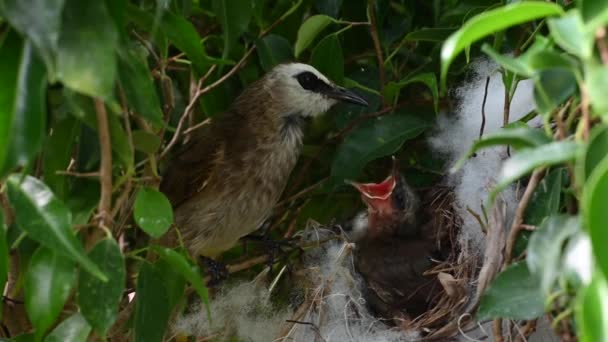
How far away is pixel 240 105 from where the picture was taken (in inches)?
101

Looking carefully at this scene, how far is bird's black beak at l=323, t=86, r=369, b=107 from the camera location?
233 cm

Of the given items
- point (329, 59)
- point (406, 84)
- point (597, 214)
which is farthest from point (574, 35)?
point (329, 59)

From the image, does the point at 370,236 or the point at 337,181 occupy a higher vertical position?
the point at 337,181

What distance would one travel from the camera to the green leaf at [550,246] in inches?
39.8

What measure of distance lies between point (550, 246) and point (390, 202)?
1.30m

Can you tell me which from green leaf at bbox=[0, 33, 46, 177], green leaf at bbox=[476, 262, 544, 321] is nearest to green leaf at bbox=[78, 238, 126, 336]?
green leaf at bbox=[0, 33, 46, 177]

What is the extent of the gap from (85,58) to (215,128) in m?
1.42

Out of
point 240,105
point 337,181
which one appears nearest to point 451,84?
point 337,181

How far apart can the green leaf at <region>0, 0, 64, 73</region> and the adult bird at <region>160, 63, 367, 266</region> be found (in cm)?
133

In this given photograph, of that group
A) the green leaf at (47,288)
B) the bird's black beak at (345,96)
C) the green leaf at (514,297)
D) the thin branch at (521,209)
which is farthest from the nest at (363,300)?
the green leaf at (47,288)

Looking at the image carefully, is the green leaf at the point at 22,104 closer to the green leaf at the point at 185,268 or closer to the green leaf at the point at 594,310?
the green leaf at the point at 185,268

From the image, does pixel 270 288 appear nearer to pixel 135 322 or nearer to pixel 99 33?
pixel 135 322

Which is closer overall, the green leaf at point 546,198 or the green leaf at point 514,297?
the green leaf at point 514,297

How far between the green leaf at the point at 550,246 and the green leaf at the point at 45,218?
0.53 meters
